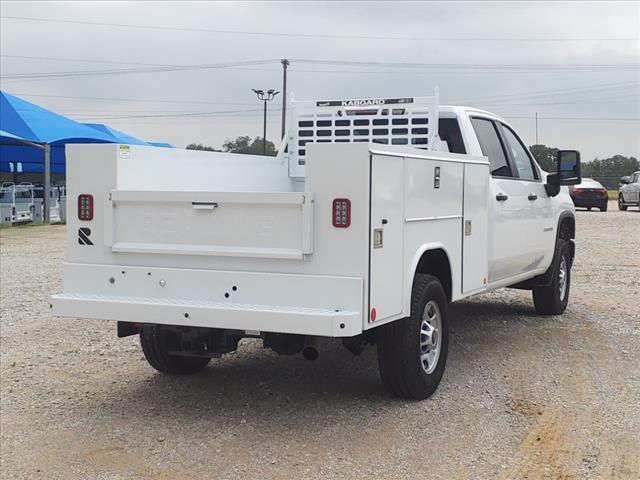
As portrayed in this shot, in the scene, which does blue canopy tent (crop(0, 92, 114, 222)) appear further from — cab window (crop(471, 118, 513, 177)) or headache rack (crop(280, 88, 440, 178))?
cab window (crop(471, 118, 513, 177))

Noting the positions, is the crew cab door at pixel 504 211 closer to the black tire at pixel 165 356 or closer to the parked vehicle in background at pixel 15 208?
the black tire at pixel 165 356

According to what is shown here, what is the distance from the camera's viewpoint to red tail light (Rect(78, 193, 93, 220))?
5.60 m

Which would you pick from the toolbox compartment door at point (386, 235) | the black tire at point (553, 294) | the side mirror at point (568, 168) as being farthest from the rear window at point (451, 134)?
the black tire at point (553, 294)

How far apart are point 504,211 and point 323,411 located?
2.80 meters

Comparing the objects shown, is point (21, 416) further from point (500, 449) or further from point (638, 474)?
point (638, 474)

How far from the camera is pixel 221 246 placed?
529cm

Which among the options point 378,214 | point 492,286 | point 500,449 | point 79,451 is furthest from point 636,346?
point 79,451

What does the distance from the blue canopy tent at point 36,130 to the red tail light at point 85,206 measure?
2001 centimetres

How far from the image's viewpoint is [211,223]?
531 centimetres

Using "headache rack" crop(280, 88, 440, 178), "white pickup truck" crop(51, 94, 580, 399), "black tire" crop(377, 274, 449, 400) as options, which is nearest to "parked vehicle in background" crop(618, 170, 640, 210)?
"headache rack" crop(280, 88, 440, 178)

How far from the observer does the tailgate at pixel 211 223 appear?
507 cm

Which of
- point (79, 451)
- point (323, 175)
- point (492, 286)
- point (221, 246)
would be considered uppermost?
point (323, 175)

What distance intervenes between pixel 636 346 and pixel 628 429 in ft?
8.46

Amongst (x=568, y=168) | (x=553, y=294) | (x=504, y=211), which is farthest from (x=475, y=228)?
(x=553, y=294)
